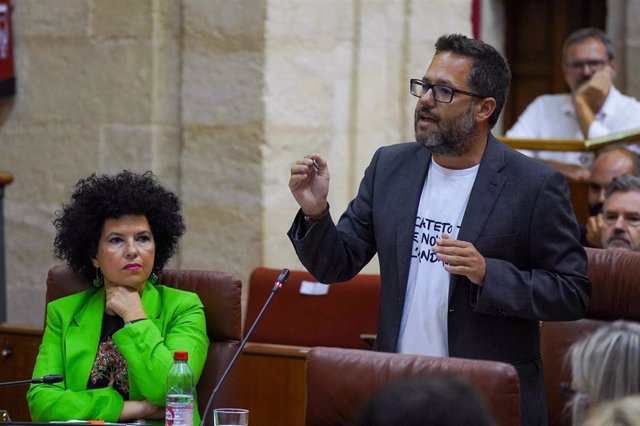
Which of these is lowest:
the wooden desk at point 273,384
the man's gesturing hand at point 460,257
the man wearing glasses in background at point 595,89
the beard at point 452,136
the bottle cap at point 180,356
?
the wooden desk at point 273,384

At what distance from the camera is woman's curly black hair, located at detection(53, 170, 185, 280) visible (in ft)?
11.9

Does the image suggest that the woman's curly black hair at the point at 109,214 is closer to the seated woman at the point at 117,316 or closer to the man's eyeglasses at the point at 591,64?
the seated woman at the point at 117,316

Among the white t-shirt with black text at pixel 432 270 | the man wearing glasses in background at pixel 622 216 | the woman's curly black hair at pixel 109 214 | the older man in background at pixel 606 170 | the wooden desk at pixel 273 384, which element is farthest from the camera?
the older man in background at pixel 606 170

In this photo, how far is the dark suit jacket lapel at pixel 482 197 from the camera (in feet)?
10.1

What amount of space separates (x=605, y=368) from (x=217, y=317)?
1.78m

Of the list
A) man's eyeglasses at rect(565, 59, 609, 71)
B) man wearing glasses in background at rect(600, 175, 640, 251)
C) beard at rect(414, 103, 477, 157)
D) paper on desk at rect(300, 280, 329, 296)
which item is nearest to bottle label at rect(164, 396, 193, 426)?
beard at rect(414, 103, 477, 157)

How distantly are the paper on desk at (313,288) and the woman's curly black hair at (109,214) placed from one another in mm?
1027

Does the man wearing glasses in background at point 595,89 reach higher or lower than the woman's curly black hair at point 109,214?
higher

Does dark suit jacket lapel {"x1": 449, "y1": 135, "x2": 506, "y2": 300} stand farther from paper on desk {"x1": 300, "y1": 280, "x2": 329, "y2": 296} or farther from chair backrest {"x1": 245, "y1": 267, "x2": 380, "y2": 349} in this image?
paper on desk {"x1": 300, "y1": 280, "x2": 329, "y2": 296}

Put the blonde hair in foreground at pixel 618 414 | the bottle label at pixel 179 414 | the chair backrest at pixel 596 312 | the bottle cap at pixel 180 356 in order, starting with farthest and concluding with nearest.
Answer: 1. the chair backrest at pixel 596 312
2. the bottle cap at pixel 180 356
3. the bottle label at pixel 179 414
4. the blonde hair in foreground at pixel 618 414

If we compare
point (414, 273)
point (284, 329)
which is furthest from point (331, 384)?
point (284, 329)

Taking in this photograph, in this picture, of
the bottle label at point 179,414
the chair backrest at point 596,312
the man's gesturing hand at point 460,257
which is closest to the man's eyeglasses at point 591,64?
the chair backrest at point 596,312

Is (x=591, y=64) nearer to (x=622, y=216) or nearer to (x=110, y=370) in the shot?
(x=622, y=216)

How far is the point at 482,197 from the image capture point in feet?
10.2
